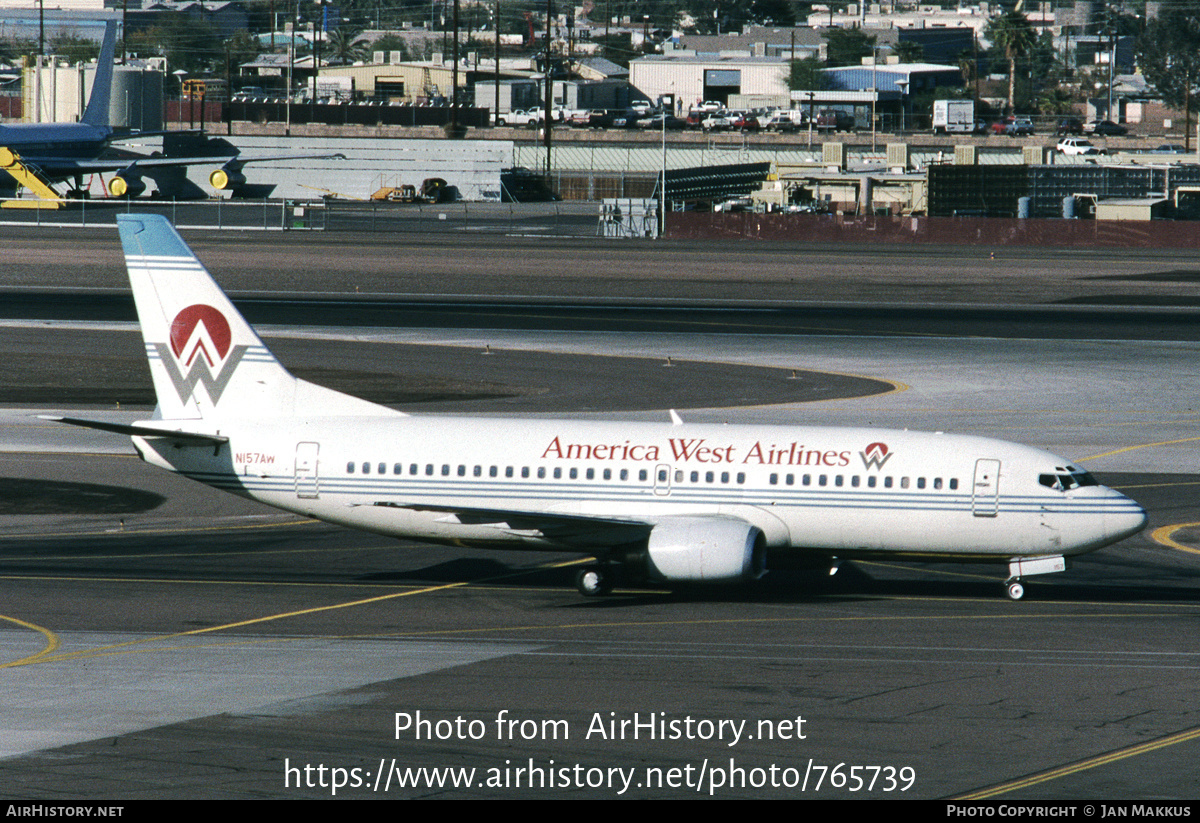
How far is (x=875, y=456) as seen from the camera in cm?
3203

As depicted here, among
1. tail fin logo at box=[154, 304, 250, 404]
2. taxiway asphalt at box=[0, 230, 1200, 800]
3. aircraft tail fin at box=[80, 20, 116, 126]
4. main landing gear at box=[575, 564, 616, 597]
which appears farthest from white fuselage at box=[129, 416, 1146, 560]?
aircraft tail fin at box=[80, 20, 116, 126]

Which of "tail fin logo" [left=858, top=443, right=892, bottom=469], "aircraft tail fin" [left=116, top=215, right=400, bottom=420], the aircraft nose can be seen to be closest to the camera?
the aircraft nose

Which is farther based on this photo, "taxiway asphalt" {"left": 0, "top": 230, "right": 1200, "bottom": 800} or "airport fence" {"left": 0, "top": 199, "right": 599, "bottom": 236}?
"airport fence" {"left": 0, "top": 199, "right": 599, "bottom": 236}

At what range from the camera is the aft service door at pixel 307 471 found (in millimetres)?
33906

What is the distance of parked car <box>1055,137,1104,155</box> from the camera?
524 feet

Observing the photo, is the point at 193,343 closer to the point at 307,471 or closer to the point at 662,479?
the point at 307,471

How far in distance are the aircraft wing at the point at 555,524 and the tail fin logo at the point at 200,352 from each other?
238 inches

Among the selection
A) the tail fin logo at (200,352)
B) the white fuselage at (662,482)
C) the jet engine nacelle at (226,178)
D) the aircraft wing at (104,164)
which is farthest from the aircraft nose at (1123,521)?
the jet engine nacelle at (226,178)

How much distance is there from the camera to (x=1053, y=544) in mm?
31547

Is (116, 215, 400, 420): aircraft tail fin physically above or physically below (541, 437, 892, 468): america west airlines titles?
above

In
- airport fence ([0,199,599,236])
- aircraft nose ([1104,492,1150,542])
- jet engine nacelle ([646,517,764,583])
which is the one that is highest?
airport fence ([0,199,599,236])

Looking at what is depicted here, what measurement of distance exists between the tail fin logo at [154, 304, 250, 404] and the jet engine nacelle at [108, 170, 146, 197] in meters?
106

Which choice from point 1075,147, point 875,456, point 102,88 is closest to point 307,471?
point 875,456

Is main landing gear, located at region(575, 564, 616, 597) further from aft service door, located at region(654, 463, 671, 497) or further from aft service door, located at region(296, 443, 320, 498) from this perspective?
aft service door, located at region(296, 443, 320, 498)
